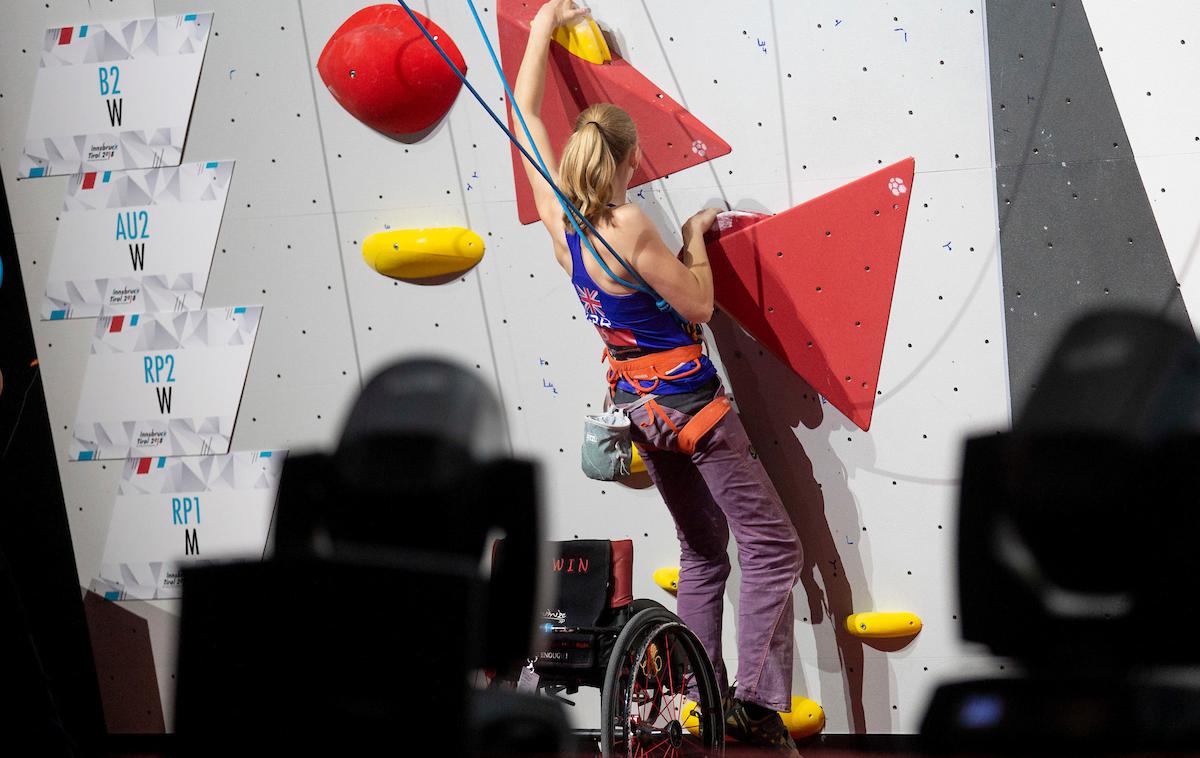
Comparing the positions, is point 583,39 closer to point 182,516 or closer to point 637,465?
point 637,465

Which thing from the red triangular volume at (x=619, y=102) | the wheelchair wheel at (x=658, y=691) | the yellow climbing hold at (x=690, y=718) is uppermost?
the red triangular volume at (x=619, y=102)

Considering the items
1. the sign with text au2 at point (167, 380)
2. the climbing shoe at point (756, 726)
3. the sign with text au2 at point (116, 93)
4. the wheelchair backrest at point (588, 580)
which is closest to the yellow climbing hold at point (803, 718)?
the climbing shoe at point (756, 726)

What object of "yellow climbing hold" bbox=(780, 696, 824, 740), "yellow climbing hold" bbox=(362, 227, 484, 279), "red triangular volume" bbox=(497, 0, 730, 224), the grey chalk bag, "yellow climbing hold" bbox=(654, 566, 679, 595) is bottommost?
"yellow climbing hold" bbox=(780, 696, 824, 740)

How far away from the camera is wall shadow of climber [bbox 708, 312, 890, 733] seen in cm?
237

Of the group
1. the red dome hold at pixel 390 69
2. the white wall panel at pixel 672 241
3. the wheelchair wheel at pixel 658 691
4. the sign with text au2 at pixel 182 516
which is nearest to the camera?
the wheelchair wheel at pixel 658 691

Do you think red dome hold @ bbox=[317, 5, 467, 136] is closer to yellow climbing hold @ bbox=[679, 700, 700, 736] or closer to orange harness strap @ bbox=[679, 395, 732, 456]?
orange harness strap @ bbox=[679, 395, 732, 456]

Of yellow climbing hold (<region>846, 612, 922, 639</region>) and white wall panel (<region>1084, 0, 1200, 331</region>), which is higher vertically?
white wall panel (<region>1084, 0, 1200, 331</region>)

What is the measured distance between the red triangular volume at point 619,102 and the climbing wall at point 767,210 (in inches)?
1.3

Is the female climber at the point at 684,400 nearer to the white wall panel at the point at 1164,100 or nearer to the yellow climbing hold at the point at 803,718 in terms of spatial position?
the yellow climbing hold at the point at 803,718

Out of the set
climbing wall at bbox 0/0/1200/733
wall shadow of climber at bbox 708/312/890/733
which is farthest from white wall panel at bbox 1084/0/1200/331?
wall shadow of climber at bbox 708/312/890/733

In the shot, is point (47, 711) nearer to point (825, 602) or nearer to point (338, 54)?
point (338, 54)

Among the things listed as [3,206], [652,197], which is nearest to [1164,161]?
[652,197]

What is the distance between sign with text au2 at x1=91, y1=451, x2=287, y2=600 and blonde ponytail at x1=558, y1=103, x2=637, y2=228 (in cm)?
109

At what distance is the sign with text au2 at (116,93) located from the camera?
2508mm
